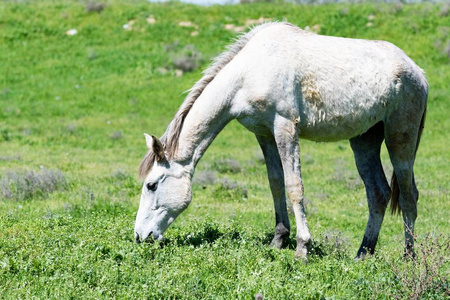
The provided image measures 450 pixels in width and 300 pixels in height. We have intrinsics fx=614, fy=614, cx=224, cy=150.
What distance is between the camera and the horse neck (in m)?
7.15

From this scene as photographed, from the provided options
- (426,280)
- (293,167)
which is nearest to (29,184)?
(293,167)

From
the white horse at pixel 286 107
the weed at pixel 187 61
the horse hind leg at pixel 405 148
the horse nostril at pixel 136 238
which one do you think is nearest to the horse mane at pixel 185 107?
the white horse at pixel 286 107

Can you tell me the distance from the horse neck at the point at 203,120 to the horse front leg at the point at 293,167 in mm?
661

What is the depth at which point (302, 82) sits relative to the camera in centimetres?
714

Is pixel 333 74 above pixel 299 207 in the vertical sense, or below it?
above

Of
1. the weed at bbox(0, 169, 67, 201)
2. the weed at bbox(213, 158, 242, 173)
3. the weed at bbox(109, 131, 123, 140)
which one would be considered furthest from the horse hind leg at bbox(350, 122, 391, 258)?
the weed at bbox(109, 131, 123, 140)

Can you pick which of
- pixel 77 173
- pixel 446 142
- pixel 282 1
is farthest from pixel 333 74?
pixel 282 1

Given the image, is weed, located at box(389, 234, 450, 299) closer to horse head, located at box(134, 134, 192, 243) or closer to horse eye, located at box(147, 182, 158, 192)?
horse head, located at box(134, 134, 192, 243)

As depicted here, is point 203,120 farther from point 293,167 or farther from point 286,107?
point 293,167

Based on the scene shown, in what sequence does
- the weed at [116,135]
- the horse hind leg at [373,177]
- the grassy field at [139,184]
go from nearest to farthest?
Result: the grassy field at [139,184] → the horse hind leg at [373,177] → the weed at [116,135]

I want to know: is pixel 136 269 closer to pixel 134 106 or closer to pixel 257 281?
pixel 257 281

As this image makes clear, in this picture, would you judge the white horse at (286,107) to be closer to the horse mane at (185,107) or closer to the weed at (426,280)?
the horse mane at (185,107)

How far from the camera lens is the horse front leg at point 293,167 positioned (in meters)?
6.95

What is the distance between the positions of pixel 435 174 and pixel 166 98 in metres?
11.8
